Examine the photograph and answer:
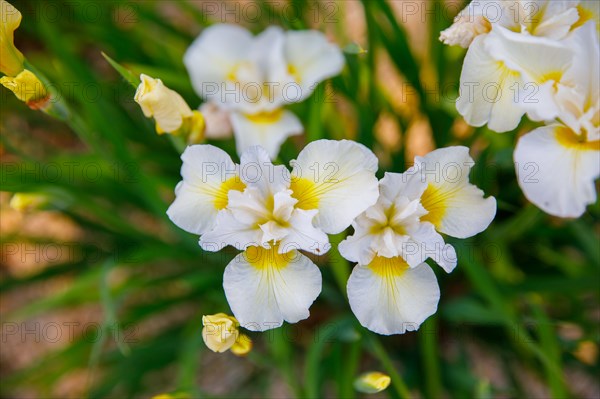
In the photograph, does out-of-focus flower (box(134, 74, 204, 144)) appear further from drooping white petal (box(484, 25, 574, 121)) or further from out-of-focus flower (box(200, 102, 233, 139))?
drooping white petal (box(484, 25, 574, 121))

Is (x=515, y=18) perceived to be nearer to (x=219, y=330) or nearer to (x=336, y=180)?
(x=336, y=180)

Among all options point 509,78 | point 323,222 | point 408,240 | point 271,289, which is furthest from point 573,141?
point 271,289

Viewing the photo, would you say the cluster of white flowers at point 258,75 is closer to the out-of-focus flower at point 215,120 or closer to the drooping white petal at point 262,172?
the out-of-focus flower at point 215,120

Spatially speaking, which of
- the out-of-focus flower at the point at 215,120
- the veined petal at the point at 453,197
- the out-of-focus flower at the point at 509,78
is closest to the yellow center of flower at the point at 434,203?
the veined petal at the point at 453,197

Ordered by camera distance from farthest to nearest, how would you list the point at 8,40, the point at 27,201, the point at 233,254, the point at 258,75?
the point at 233,254 → the point at 258,75 → the point at 27,201 → the point at 8,40

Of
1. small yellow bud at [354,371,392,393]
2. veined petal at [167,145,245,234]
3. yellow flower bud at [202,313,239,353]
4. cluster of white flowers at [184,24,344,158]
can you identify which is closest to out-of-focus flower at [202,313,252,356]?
yellow flower bud at [202,313,239,353]

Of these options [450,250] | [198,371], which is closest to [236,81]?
[450,250]
